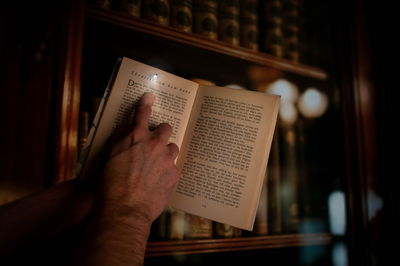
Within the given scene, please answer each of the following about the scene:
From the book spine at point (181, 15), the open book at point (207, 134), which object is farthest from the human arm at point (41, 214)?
the book spine at point (181, 15)

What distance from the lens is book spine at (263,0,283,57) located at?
3.41 feet

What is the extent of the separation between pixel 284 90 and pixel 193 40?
1.49 ft

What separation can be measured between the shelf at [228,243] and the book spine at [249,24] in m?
0.62

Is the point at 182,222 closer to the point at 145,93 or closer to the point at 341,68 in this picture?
the point at 145,93

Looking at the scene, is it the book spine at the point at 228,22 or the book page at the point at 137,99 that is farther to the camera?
the book spine at the point at 228,22

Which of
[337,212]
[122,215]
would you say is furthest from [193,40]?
[337,212]

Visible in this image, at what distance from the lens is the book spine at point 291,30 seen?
1.09 m

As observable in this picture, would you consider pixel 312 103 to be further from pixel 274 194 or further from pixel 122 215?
pixel 122 215

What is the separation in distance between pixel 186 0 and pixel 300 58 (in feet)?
1.77

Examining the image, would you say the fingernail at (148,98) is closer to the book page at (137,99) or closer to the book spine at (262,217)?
the book page at (137,99)

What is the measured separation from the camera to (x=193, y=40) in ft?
2.72

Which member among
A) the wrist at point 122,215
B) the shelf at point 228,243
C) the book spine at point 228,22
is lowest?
the wrist at point 122,215

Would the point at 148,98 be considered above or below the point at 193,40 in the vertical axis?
below

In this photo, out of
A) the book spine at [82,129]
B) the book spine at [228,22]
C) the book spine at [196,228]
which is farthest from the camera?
the book spine at [228,22]
